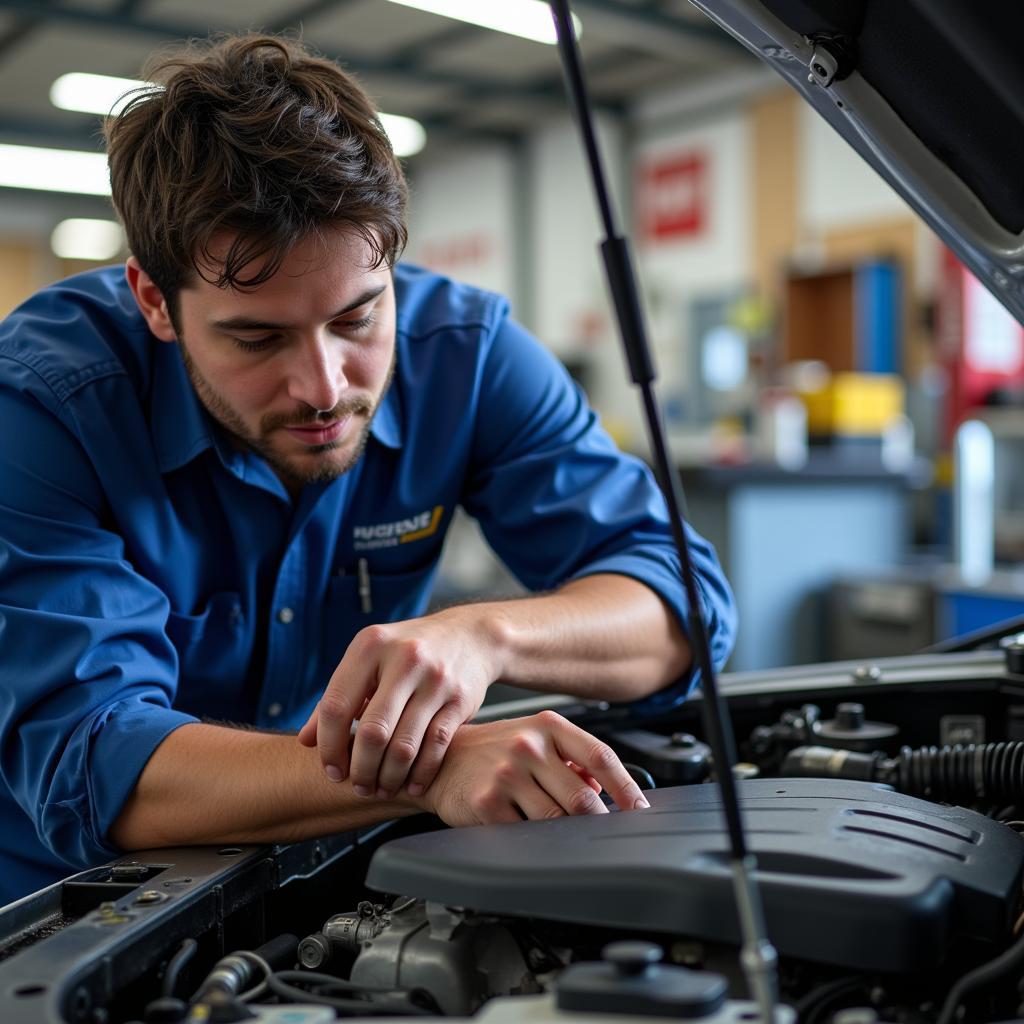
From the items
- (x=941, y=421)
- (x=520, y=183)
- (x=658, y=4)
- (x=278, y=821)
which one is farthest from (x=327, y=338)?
(x=520, y=183)

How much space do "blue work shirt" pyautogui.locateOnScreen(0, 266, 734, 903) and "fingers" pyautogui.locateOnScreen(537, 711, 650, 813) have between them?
1.18 ft

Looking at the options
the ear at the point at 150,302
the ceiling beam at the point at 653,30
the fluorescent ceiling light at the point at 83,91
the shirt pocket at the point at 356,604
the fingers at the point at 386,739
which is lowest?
the fingers at the point at 386,739

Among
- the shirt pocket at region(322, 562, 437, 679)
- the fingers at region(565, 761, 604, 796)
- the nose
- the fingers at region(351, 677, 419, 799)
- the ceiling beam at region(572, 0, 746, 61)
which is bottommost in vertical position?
the fingers at region(565, 761, 604, 796)

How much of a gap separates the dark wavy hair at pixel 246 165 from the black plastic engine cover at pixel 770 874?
0.60 m

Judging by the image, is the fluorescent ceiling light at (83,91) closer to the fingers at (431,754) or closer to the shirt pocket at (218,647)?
the shirt pocket at (218,647)

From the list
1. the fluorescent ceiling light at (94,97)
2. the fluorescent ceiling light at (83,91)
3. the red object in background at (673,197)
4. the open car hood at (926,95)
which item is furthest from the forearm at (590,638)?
the fluorescent ceiling light at (83,91)

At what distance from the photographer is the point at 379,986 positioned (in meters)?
0.69

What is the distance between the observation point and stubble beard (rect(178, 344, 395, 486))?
115cm

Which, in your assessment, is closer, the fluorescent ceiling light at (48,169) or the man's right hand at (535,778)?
the man's right hand at (535,778)

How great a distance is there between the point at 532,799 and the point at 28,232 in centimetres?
1080

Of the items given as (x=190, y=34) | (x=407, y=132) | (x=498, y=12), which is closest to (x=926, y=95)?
(x=498, y=12)

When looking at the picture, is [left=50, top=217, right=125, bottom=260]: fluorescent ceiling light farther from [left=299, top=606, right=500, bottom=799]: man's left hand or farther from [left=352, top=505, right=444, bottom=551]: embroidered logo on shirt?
[left=299, top=606, right=500, bottom=799]: man's left hand

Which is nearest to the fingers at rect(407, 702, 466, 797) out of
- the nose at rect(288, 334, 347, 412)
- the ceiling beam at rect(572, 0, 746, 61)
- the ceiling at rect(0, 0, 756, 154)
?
the nose at rect(288, 334, 347, 412)

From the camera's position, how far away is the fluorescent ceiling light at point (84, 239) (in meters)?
10.3
